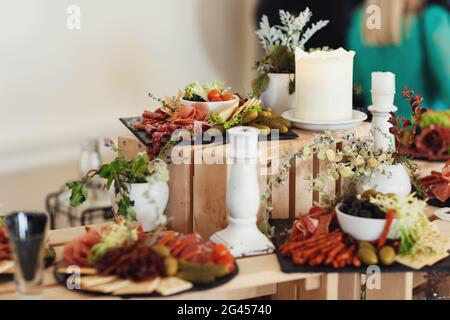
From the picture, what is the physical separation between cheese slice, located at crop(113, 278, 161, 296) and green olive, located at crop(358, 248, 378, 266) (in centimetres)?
43

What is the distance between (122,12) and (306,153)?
176 centimetres

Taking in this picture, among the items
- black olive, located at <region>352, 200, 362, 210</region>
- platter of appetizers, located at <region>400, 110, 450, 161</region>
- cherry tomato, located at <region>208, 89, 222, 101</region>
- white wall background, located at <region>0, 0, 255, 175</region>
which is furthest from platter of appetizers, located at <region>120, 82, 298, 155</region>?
white wall background, located at <region>0, 0, 255, 175</region>

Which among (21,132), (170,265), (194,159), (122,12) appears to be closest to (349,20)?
(122,12)

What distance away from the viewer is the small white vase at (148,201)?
1738 millimetres

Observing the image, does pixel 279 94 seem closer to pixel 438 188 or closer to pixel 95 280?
pixel 438 188

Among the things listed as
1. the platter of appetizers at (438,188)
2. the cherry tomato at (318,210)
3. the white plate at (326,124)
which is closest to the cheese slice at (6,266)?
the cherry tomato at (318,210)

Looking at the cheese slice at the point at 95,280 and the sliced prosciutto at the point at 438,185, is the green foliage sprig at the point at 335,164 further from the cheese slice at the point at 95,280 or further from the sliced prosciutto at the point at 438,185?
the cheese slice at the point at 95,280

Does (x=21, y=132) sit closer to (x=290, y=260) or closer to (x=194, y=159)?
(x=194, y=159)

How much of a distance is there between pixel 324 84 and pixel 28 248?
0.92m

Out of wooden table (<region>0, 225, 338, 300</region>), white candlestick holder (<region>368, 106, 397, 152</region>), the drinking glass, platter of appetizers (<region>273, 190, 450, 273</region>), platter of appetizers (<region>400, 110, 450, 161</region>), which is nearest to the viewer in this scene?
the drinking glass

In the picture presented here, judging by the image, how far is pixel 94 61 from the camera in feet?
10.8

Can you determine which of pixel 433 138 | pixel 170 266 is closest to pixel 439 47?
pixel 433 138

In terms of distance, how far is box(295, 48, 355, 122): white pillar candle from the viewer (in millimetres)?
1926

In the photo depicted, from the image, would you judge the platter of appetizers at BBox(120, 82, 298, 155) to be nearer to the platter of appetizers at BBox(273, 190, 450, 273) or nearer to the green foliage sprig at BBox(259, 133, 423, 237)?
the green foliage sprig at BBox(259, 133, 423, 237)
